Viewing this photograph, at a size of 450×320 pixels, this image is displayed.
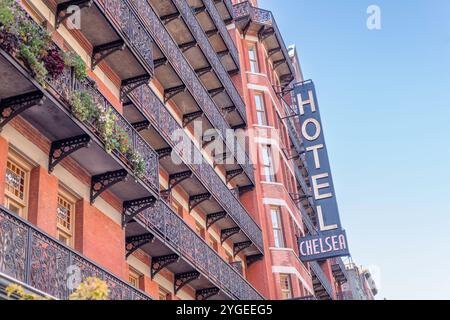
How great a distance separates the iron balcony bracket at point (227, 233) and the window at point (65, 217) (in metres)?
13.3

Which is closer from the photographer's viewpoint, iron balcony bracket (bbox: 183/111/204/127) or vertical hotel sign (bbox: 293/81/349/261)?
iron balcony bracket (bbox: 183/111/204/127)

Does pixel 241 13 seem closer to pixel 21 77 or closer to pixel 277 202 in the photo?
pixel 277 202

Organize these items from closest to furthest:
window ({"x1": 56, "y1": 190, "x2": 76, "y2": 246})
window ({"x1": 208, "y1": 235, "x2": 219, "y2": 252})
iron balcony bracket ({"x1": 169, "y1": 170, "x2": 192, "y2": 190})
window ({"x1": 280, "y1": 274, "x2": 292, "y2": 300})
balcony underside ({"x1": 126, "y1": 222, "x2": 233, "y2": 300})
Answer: window ({"x1": 56, "y1": 190, "x2": 76, "y2": 246})
balcony underside ({"x1": 126, "y1": 222, "x2": 233, "y2": 300})
iron balcony bracket ({"x1": 169, "y1": 170, "x2": 192, "y2": 190})
window ({"x1": 208, "y1": 235, "x2": 219, "y2": 252})
window ({"x1": 280, "y1": 274, "x2": 292, "y2": 300})

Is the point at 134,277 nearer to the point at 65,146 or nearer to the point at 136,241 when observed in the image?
the point at 136,241

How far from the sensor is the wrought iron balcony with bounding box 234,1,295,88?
38.6 m

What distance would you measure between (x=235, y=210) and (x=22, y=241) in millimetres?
17277

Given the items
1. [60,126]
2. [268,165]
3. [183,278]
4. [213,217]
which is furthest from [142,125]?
[268,165]

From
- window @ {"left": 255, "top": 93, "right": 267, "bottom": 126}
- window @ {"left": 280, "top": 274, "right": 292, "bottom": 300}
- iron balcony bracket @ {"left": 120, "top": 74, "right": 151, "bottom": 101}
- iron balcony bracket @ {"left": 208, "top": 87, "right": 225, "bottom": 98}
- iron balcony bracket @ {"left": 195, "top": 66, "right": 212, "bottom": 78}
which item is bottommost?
window @ {"left": 280, "top": 274, "right": 292, "bottom": 300}

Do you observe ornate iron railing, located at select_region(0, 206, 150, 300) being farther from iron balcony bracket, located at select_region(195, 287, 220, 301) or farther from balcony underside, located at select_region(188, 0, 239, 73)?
balcony underside, located at select_region(188, 0, 239, 73)

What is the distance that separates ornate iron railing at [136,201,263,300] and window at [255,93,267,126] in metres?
12.6

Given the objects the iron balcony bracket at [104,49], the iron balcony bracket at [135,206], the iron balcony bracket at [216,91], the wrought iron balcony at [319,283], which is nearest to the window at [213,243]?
the iron balcony bracket at [216,91]

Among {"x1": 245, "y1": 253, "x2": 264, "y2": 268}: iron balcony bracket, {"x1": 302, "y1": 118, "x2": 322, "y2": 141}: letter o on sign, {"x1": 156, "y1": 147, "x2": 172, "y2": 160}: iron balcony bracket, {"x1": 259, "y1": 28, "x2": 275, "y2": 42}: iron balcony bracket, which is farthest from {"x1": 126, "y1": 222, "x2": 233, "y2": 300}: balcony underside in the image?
{"x1": 259, "y1": 28, "x2": 275, "y2": 42}: iron balcony bracket

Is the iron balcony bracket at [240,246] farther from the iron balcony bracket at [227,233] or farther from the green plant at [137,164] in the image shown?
the green plant at [137,164]

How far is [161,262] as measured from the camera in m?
20.2
